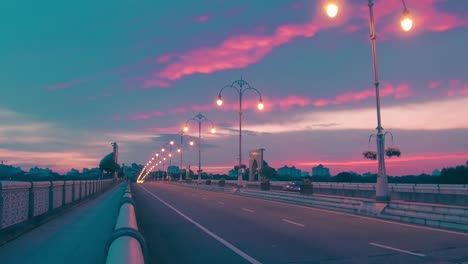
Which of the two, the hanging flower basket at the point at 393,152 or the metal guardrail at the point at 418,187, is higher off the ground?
the hanging flower basket at the point at 393,152

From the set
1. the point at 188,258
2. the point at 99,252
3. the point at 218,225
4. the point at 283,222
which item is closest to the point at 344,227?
the point at 283,222

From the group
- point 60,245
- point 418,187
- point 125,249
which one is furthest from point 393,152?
point 418,187

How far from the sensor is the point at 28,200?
18.0 metres

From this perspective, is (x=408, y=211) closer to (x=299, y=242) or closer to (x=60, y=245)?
(x=299, y=242)

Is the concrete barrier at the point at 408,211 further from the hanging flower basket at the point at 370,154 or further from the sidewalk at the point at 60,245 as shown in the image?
the sidewalk at the point at 60,245

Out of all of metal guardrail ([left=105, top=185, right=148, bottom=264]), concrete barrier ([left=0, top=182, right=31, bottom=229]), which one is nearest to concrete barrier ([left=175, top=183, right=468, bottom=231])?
metal guardrail ([left=105, top=185, right=148, bottom=264])

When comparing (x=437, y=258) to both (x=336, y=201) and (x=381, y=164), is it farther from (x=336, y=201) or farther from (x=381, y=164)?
(x=336, y=201)

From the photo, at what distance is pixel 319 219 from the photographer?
2252 centimetres

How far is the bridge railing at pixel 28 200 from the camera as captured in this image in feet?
46.5

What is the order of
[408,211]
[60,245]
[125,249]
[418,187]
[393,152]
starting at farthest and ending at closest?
[418,187]
[393,152]
[408,211]
[60,245]
[125,249]

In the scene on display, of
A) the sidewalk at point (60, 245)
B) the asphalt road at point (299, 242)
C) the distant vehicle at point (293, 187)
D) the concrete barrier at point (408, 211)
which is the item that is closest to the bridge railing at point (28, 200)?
the sidewalk at point (60, 245)

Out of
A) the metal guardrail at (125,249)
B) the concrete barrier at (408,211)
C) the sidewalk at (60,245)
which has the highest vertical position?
the metal guardrail at (125,249)

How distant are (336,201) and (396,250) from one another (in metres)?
16.4

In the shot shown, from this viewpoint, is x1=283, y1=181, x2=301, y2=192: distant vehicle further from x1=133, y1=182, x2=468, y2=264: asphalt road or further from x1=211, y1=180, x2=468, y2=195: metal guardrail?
x1=133, y1=182, x2=468, y2=264: asphalt road
